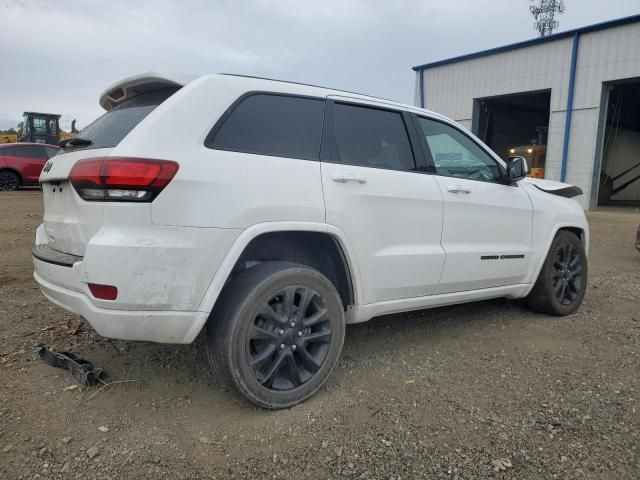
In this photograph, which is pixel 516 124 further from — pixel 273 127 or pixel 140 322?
pixel 140 322

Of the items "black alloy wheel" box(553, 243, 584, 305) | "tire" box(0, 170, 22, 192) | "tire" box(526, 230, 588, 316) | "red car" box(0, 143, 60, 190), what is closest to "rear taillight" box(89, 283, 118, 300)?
"tire" box(526, 230, 588, 316)

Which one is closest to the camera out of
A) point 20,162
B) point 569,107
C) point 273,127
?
point 273,127

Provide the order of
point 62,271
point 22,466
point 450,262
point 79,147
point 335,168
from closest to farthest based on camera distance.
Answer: point 22,466
point 62,271
point 79,147
point 335,168
point 450,262

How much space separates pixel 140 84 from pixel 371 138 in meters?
1.44

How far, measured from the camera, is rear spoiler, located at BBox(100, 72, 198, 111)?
2.55m

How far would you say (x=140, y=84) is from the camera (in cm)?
270

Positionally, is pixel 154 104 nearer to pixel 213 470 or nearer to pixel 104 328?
pixel 104 328

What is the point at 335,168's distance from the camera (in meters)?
2.79

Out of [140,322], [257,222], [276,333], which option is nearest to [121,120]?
[257,222]

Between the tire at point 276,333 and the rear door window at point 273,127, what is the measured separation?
646 mm

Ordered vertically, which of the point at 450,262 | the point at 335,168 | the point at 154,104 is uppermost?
the point at 154,104

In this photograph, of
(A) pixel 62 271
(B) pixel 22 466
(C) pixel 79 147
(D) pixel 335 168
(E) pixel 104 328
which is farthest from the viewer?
(D) pixel 335 168

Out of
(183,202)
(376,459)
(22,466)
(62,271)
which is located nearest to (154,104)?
(183,202)

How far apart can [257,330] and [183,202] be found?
772 mm
